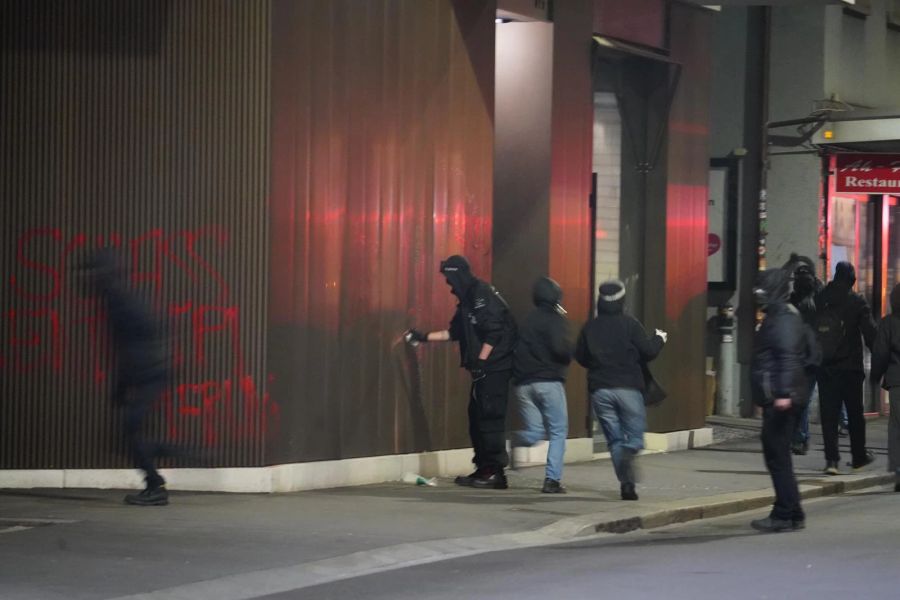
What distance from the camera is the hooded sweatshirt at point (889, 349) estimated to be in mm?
14305

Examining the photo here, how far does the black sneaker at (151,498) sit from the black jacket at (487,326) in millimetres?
2937

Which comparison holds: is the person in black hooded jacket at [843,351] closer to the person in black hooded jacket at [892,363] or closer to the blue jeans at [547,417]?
the person in black hooded jacket at [892,363]

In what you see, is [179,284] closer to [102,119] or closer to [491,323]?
[102,119]

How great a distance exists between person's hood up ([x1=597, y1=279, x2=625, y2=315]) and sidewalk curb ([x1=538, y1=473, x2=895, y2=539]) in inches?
61.6

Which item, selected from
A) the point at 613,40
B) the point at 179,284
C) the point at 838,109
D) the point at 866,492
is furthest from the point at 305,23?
the point at 838,109

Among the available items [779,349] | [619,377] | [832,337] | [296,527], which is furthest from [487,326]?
[832,337]

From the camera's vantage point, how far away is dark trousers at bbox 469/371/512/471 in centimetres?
1320

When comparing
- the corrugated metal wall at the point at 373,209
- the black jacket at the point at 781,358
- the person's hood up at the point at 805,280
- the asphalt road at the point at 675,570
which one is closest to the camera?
the asphalt road at the point at 675,570

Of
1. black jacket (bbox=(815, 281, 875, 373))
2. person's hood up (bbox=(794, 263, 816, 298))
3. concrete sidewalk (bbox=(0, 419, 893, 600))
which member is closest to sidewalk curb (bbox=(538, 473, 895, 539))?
concrete sidewalk (bbox=(0, 419, 893, 600))

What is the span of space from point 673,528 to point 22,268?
519 cm

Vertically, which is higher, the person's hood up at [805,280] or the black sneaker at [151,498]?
the person's hood up at [805,280]

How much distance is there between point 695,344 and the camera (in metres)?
17.5

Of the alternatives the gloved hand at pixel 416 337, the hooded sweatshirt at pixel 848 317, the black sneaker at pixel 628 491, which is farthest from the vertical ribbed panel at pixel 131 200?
the hooded sweatshirt at pixel 848 317

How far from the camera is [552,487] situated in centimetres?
1302
